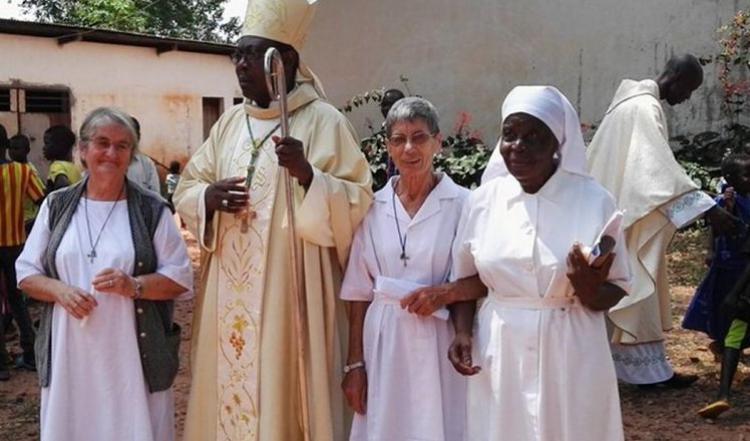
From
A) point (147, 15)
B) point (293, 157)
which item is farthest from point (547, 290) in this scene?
point (147, 15)

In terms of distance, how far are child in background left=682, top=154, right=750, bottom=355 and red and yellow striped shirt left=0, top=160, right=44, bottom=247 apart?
5074mm

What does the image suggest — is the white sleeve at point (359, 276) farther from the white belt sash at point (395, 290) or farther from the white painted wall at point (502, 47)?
the white painted wall at point (502, 47)

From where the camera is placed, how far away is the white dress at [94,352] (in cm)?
342

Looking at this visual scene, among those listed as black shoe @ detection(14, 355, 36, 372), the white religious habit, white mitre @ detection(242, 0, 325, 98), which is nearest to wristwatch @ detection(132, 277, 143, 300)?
white mitre @ detection(242, 0, 325, 98)

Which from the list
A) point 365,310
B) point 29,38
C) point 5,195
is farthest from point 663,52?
point 29,38

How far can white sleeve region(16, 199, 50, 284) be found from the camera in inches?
136

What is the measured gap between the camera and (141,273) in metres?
3.47

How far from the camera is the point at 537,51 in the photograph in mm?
12633

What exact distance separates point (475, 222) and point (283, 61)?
3.92 feet

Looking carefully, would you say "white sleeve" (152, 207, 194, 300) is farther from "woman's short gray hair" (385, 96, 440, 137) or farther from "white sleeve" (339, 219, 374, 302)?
"woman's short gray hair" (385, 96, 440, 137)

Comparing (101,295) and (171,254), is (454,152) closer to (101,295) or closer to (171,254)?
(171,254)

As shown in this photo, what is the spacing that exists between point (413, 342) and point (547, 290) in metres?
0.69

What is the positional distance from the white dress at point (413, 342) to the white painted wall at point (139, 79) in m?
13.9

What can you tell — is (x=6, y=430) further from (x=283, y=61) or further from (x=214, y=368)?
(x=283, y=61)
